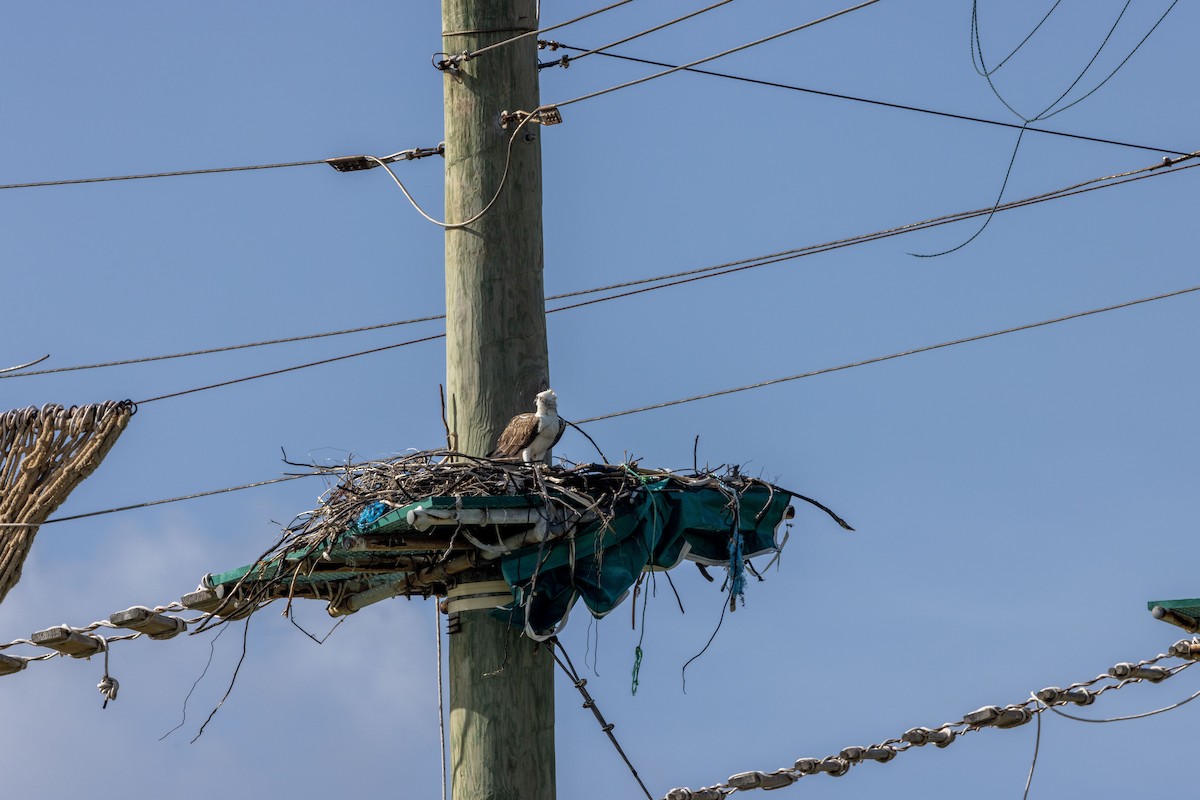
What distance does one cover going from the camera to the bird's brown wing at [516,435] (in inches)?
390

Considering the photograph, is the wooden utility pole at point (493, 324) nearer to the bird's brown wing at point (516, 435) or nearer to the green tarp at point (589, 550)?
the bird's brown wing at point (516, 435)

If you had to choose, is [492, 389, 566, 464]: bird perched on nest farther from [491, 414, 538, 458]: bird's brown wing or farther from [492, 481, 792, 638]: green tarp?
[492, 481, 792, 638]: green tarp

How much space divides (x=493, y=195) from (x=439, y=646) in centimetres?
229

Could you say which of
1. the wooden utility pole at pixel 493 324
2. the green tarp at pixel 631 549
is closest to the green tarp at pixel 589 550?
the green tarp at pixel 631 549

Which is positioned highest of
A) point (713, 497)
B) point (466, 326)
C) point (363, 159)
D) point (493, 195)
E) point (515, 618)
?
point (363, 159)

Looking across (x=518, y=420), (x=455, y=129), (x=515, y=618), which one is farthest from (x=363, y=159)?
(x=515, y=618)

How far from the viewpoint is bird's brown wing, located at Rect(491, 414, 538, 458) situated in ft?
32.5

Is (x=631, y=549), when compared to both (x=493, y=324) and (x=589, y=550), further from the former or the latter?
(x=493, y=324)

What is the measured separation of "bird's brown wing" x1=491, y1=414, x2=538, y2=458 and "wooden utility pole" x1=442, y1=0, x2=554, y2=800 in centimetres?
5

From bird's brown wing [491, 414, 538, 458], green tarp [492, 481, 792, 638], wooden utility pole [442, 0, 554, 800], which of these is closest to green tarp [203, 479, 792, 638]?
green tarp [492, 481, 792, 638]

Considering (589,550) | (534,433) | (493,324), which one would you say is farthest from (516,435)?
(589,550)

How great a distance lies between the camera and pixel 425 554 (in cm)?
1000

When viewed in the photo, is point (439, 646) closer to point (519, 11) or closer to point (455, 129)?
point (455, 129)

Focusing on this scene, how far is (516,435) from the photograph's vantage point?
394 inches
